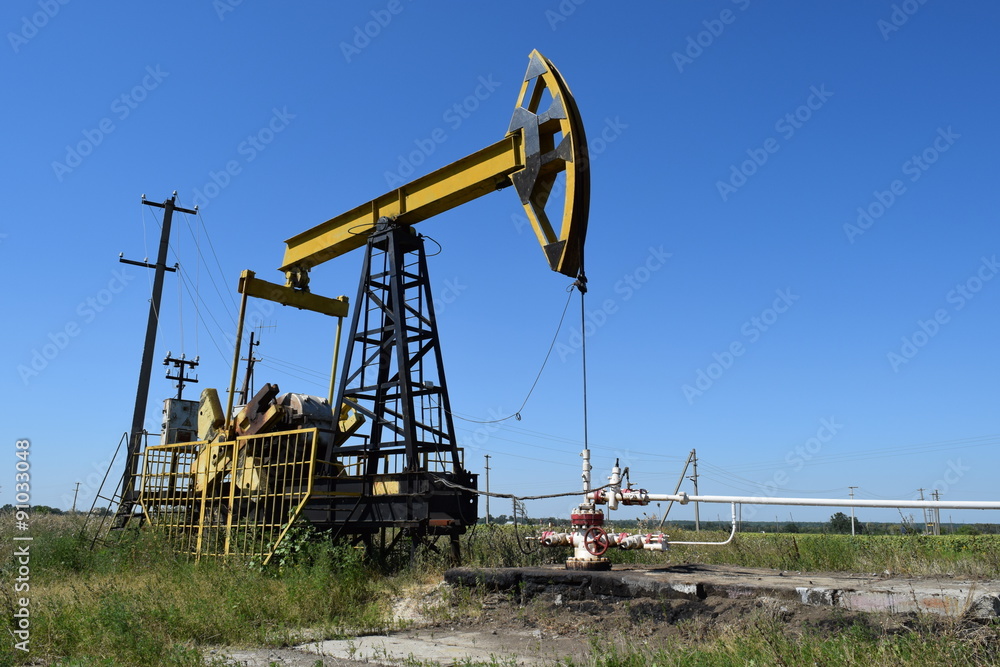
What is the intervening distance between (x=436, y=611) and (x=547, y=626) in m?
1.39

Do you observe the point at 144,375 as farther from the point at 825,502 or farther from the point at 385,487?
the point at 825,502

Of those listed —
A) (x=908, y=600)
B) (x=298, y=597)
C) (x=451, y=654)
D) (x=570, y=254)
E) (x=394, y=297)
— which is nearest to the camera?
(x=908, y=600)

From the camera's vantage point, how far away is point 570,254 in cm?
895

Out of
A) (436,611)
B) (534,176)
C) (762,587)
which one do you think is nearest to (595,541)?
(436,611)

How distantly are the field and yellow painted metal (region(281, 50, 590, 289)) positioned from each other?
4.13 meters

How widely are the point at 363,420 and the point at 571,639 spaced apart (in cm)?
640

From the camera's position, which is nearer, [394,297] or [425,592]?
[425,592]

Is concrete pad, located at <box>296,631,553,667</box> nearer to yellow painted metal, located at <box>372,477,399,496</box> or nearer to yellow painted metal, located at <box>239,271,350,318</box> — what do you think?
yellow painted metal, located at <box>372,477,399,496</box>

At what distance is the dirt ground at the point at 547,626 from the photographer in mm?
4906

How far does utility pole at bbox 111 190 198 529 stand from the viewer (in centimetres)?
1382

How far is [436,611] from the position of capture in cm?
714

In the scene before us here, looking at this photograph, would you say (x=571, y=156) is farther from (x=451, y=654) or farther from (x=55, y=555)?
(x=55, y=555)

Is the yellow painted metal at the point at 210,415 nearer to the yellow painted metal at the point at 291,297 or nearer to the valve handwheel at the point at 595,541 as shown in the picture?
the yellow painted metal at the point at 291,297

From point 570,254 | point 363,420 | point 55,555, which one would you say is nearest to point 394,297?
point 363,420
